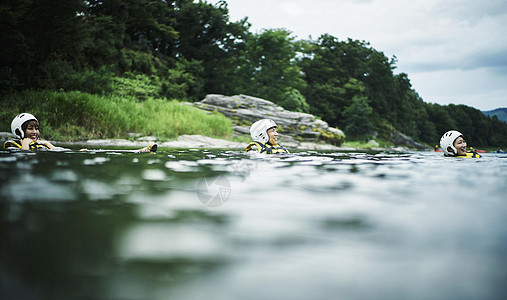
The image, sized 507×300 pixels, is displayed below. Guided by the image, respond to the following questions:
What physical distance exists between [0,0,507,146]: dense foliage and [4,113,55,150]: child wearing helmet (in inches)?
285

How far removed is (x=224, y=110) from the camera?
19.3 meters

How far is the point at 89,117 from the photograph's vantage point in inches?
487

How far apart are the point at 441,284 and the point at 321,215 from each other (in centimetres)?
96

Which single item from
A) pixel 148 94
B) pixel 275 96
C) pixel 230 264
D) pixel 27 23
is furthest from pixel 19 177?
pixel 275 96

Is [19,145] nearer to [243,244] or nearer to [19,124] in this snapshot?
[19,124]

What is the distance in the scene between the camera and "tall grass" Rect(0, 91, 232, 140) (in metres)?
11.5

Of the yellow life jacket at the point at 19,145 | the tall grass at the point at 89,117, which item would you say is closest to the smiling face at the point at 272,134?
the yellow life jacket at the point at 19,145

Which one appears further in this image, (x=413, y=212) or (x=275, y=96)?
(x=275, y=96)

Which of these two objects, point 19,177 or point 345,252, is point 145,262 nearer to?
point 345,252

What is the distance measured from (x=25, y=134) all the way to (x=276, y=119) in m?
14.5

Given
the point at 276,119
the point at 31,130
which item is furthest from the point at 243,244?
the point at 276,119

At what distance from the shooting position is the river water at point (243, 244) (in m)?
1.14

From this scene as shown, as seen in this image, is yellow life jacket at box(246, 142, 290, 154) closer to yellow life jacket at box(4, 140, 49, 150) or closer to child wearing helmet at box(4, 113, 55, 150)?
child wearing helmet at box(4, 113, 55, 150)

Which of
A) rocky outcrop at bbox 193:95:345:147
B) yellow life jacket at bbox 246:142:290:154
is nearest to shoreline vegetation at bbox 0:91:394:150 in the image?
rocky outcrop at bbox 193:95:345:147
